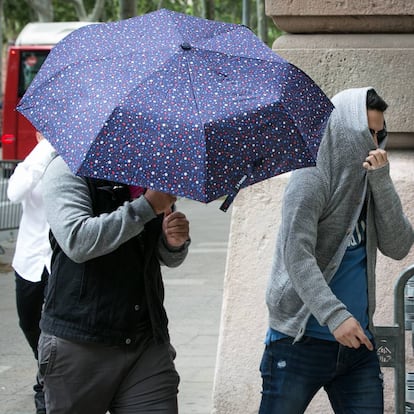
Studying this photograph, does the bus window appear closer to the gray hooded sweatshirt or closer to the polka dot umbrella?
the gray hooded sweatshirt

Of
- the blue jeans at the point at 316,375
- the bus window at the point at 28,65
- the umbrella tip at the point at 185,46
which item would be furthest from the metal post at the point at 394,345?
the bus window at the point at 28,65

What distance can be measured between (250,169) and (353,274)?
818mm

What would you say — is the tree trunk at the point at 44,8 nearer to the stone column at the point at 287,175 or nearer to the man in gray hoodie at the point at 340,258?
the stone column at the point at 287,175

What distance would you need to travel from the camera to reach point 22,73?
2480cm

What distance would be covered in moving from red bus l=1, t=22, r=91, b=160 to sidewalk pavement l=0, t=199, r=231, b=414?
9829mm

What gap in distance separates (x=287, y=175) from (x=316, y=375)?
5.41 feet

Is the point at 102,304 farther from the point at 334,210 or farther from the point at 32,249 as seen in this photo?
the point at 32,249

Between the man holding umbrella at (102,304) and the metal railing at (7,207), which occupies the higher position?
the man holding umbrella at (102,304)

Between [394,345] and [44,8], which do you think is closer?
[394,345]

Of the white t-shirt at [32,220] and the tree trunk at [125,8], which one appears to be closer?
the white t-shirt at [32,220]

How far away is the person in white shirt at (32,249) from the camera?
5.81m

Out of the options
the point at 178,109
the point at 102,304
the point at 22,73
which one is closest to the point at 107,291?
the point at 102,304

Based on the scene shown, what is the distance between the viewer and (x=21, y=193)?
600cm

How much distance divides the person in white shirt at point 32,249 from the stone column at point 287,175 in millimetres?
1086
